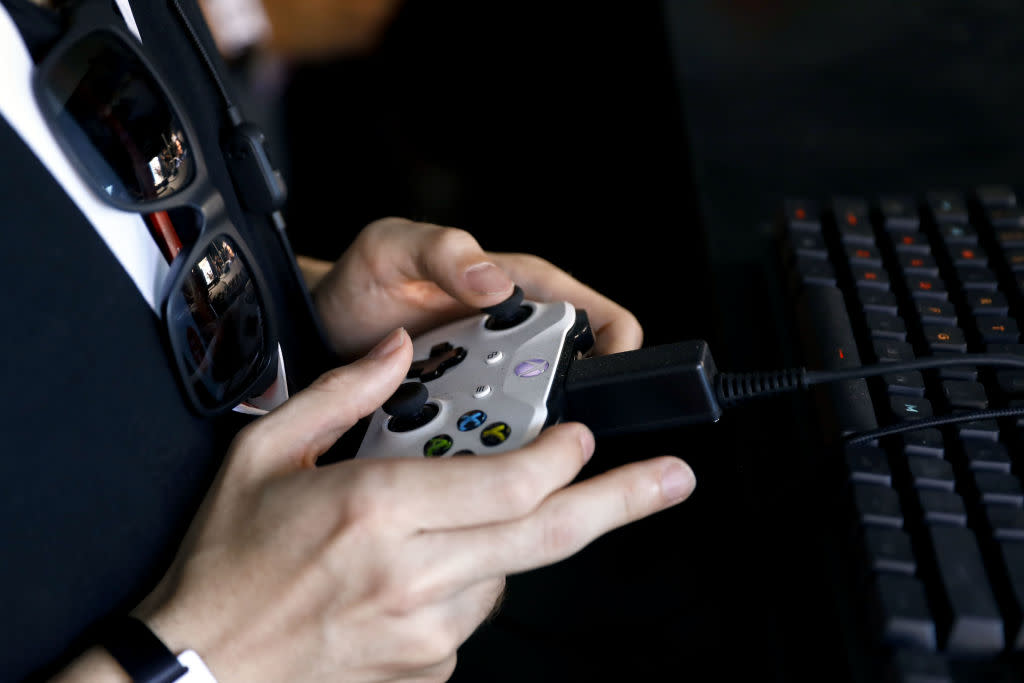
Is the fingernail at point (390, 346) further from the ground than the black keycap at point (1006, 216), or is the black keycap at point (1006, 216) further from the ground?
the fingernail at point (390, 346)

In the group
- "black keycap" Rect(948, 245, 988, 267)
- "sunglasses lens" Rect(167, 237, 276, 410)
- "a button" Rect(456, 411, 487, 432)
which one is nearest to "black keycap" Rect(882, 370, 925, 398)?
"black keycap" Rect(948, 245, 988, 267)

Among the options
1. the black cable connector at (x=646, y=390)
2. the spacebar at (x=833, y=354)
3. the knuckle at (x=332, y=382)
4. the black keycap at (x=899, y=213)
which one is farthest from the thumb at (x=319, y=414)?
the black keycap at (x=899, y=213)

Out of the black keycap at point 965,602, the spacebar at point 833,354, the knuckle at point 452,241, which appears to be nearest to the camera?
the black keycap at point 965,602

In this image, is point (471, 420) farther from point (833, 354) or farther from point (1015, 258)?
point (1015, 258)

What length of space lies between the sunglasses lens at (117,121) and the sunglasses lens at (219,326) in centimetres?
5

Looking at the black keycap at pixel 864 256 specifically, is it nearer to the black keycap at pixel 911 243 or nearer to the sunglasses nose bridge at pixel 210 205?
the black keycap at pixel 911 243

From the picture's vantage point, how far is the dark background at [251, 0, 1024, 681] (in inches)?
20.0

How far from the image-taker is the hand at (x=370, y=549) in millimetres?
396

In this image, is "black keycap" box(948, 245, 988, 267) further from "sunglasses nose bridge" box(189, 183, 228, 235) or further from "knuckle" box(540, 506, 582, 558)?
"sunglasses nose bridge" box(189, 183, 228, 235)

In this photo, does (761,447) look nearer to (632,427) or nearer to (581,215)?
(632,427)

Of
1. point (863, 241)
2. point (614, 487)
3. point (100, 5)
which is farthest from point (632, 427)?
point (100, 5)

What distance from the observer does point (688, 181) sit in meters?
0.70

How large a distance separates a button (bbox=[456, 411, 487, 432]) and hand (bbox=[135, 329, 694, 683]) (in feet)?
0.16

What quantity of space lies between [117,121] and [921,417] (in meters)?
0.42
